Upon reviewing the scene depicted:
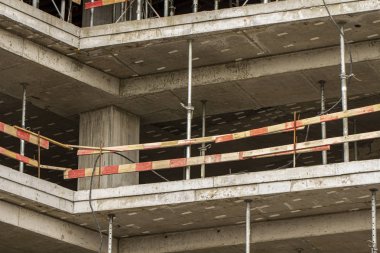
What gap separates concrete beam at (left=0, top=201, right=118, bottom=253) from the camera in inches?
1147

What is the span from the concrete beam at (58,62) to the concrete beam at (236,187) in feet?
9.23

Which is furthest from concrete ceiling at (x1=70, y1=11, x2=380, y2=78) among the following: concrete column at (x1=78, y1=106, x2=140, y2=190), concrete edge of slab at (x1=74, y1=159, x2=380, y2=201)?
concrete edge of slab at (x1=74, y1=159, x2=380, y2=201)

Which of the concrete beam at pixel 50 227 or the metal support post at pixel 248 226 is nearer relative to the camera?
the metal support post at pixel 248 226

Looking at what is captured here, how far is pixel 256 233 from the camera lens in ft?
99.0

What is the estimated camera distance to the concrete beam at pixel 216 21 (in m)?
29.0

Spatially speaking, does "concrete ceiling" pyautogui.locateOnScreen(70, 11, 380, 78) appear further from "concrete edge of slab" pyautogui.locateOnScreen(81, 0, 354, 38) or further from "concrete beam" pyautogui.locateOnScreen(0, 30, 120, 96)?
"concrete edge of slab" pyautogui.locateOnScreen(81, 0, 354, 38)

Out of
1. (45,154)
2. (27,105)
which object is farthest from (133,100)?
(45,154)

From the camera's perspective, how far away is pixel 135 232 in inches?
1221

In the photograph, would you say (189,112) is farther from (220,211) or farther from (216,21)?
(220,211)

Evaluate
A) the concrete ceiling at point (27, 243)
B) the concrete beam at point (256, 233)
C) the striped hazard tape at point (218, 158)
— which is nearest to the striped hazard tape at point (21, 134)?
the striped hazard tape at point (218, 158)

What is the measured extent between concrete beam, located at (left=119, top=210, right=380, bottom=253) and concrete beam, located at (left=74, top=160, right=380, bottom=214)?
188 centimetres

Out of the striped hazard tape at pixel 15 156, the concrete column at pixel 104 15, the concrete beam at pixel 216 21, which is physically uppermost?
the concrete column at pixel 104 15

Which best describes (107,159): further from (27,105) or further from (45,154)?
(45,154)

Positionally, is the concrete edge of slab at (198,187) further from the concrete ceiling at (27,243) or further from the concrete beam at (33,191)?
the concrete ceiling at (27,243)
